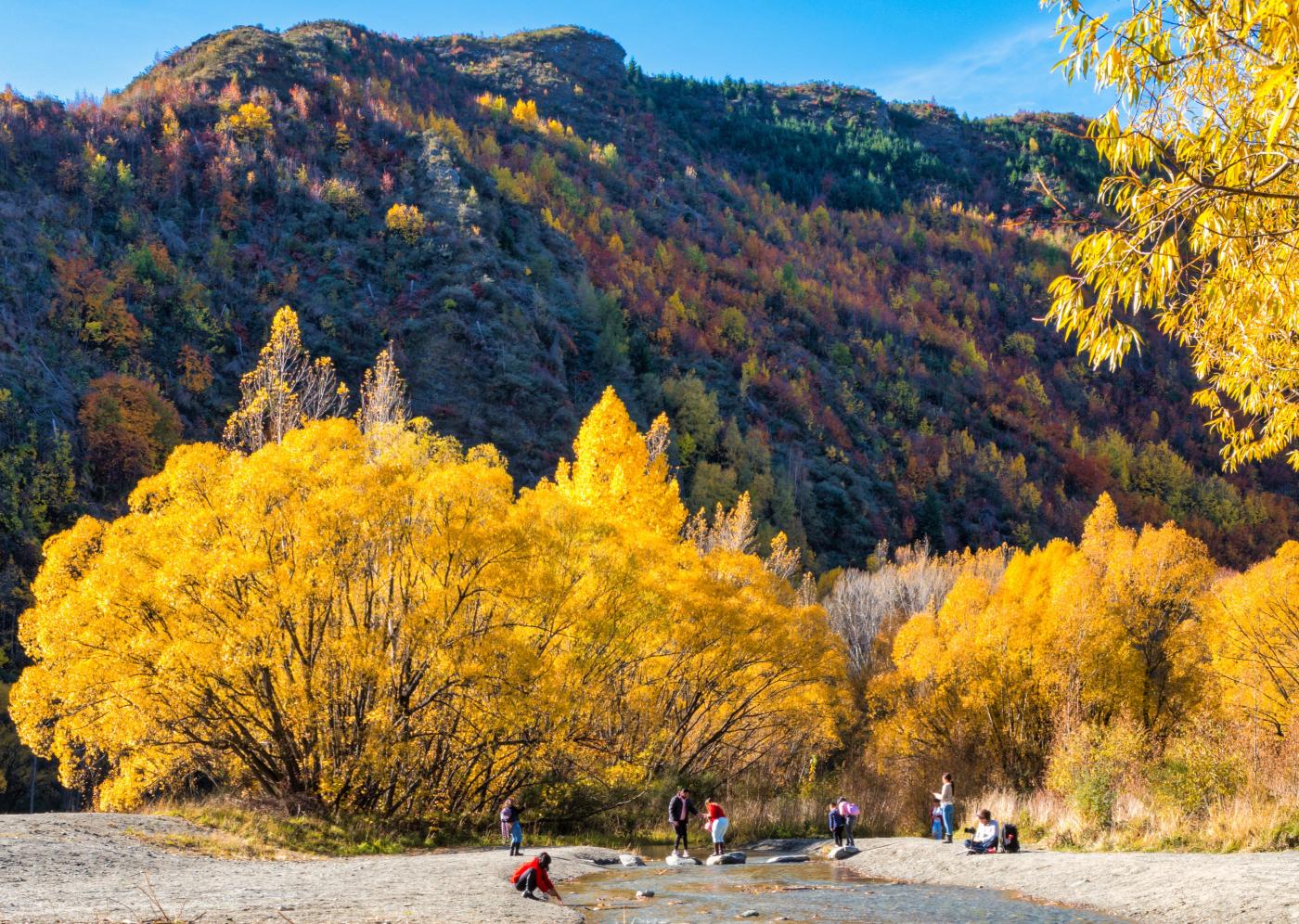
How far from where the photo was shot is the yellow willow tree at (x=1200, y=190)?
559cm

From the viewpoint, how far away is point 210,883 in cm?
1377

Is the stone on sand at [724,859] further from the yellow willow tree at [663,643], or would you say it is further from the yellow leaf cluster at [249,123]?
the yellow leaf cluster at [249,123]

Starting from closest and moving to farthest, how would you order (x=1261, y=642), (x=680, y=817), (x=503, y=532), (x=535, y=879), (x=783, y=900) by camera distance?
(x=535, y=879) → (x=783, y=900) → (x=680, y=817) → (x=503, y=532) → (x=1261, y=642)

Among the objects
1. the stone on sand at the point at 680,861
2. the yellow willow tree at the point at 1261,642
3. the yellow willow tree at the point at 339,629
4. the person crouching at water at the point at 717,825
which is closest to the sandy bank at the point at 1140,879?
the person crouching at water at the point at 717,825

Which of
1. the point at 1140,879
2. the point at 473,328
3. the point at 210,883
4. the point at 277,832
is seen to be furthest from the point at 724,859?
the point at 473,328

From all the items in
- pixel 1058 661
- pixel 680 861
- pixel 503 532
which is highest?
pixel 503 532

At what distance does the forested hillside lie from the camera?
222ft

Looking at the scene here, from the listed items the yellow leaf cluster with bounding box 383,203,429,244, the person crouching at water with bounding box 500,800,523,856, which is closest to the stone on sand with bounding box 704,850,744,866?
the person crouching at water with bounding box 500,800,523,856

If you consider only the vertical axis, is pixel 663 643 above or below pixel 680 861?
above

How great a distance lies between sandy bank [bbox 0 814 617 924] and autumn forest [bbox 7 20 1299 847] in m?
4.18

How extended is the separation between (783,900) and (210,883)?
9473mm

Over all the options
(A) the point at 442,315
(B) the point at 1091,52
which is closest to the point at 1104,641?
(B) the point at 1091,52

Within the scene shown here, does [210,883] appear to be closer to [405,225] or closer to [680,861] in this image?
[680,861]

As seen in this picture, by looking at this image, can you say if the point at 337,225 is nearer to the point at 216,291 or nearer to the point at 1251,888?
the point at 216,291
